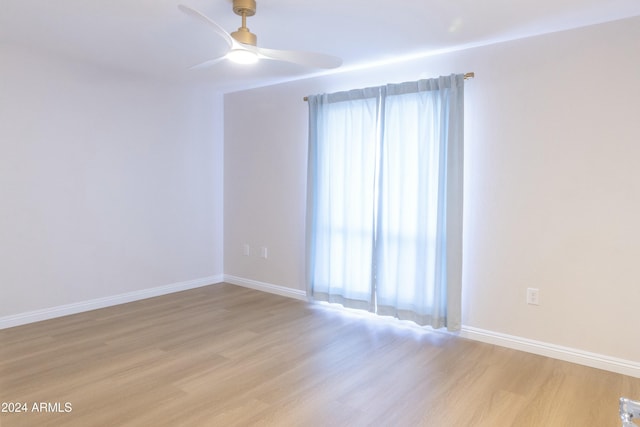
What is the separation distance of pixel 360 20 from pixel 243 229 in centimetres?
284

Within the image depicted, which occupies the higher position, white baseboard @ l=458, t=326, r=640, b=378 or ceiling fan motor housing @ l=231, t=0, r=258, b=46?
ceiling fan motor housing @ l=231, t=0, r=258, b=46

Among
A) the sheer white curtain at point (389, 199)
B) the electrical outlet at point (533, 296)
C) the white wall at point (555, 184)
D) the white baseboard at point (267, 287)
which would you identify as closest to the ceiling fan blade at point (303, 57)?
the sheer white curtain at point (389, 199)

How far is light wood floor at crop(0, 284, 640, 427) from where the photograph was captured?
2100mm

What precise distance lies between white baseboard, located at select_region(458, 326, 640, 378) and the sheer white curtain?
0.22m

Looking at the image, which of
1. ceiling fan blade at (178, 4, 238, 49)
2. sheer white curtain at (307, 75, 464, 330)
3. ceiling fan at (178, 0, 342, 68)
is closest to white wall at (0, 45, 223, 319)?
sheer white curtain at (307, 75, 464, 330)

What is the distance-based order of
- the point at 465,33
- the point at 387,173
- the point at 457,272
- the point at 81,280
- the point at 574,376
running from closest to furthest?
1. the point at 574,376
2. the point at 465,33
3. the point at 457,272
4. the point at 387,173
5. the point at 81,280

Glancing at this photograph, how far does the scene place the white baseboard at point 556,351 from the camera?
8.55 feet

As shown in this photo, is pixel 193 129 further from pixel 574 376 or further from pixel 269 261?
pixel 574 376

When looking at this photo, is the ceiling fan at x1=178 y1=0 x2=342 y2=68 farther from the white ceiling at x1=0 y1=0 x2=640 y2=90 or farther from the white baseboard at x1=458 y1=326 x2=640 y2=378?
the white baseboard at x1=458 y1=326 x2=640 y2=378

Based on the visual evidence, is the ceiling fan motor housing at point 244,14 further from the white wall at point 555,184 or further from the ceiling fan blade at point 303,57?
the white wall at point 555,184

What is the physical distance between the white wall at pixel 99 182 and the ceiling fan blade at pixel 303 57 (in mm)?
2216

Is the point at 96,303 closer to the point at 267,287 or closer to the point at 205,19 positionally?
the point at 267,287

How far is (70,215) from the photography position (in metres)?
3.64

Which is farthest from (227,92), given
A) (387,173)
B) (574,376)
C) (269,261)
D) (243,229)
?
(574,376)
